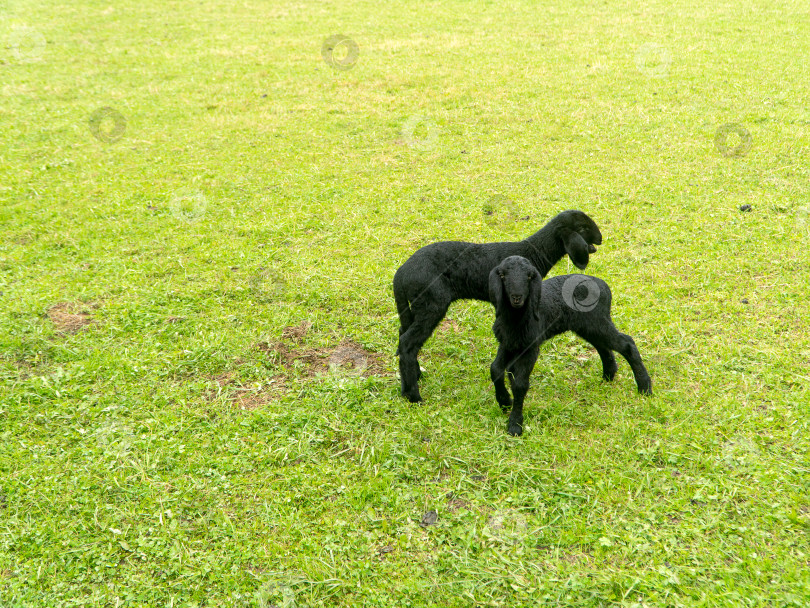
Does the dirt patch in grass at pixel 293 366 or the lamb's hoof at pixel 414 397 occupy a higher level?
the lamb's hoof at pixel 414 397

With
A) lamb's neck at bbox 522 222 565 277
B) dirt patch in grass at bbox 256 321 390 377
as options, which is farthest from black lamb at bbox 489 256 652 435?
dirt patch in grass at bbox 256 321 390 377

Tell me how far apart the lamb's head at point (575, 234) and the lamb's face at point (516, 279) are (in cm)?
137

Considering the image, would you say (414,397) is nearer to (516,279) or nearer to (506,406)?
(506,406)

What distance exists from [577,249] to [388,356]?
7.30 ft

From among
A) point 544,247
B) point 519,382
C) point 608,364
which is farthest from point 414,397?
point 544,247

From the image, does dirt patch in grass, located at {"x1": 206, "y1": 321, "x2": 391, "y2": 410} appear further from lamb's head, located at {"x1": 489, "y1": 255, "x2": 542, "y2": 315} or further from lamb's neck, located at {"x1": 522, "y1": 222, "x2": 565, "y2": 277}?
lamb's neck, located at {"x1": 522, "y1": 222, "x2": 565, "y2": 277}

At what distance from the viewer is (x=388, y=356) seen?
22.1 ft

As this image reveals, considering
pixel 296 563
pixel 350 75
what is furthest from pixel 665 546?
pixel 350 75

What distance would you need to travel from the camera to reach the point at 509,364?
219 inches

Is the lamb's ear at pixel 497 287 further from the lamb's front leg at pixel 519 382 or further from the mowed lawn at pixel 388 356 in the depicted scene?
the mowed lawn at pixel 388 356

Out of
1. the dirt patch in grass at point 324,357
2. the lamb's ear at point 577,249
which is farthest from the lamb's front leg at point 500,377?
the lamb's ear at point 577,249

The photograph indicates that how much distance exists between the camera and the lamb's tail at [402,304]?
5.98 m

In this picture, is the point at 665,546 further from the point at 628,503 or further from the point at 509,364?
the point at 509,364

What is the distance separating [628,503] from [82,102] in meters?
16.0
